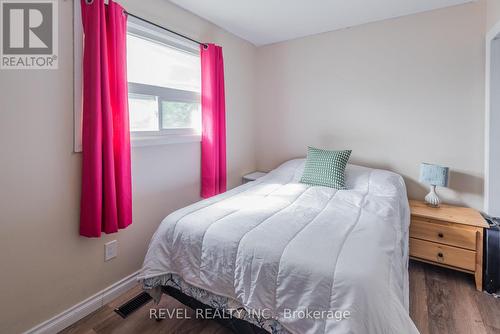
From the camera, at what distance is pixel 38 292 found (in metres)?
1.47

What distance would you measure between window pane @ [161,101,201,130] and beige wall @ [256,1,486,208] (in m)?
1.10

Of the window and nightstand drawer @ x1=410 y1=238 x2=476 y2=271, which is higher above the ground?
the window

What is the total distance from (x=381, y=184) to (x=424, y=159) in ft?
1.99

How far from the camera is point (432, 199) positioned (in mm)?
2271

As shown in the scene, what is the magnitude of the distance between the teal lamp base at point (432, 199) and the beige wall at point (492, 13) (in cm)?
133

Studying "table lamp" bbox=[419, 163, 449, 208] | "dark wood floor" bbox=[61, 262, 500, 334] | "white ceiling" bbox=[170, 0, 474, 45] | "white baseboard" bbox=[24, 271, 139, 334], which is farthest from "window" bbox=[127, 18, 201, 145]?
"table lamp" bbox=[419, 163, 449, 208]

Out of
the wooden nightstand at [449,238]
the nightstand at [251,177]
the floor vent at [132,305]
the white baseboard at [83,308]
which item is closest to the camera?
the white baseboard at [83,308]

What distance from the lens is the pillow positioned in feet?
7.57

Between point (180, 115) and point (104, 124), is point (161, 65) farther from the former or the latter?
point (104, 124)

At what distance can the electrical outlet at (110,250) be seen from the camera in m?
1.80

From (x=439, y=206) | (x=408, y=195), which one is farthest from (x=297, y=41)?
(x=439, y=206)

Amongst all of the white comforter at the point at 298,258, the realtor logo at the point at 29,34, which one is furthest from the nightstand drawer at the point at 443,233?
the realtor logo at the point at 29,34

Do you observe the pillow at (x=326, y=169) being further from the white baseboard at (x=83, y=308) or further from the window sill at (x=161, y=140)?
the white baseboard at (x=83, y=308)

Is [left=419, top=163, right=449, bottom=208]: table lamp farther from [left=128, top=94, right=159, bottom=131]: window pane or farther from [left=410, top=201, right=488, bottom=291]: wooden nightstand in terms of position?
[left=128, top=94, right=159, bottom=131]: window pane
